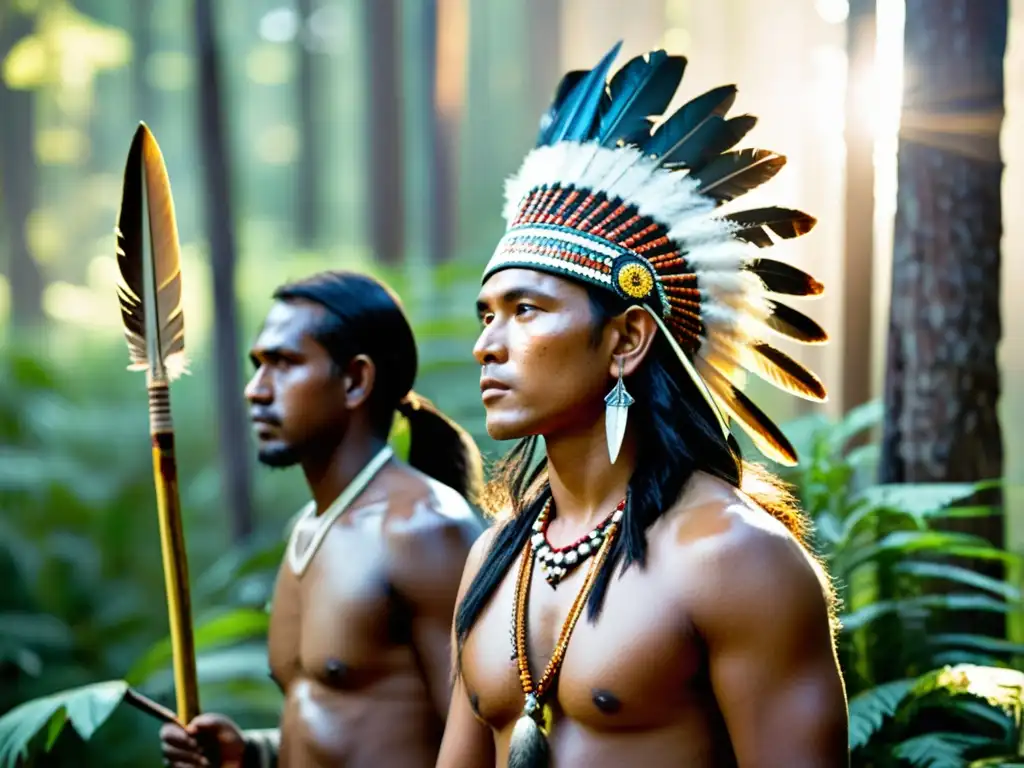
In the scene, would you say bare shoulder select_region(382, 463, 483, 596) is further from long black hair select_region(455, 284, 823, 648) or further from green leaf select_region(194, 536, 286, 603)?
green leaf select_region(194, 536, 286, 603)

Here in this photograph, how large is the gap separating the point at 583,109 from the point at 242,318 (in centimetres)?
1218

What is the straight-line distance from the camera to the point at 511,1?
30.5m

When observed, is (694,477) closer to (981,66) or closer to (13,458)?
(981,66)

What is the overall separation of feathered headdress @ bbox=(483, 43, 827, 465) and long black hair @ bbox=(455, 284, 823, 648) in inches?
2.0

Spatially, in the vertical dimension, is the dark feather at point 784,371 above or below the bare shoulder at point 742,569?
above

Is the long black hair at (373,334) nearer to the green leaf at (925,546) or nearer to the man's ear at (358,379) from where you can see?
the man's ear at (358,379)

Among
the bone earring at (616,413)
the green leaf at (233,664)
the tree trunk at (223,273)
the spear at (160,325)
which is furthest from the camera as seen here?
the tree trunk at (223,273)

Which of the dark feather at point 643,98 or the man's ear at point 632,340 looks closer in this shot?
the man's ear at point 632,340

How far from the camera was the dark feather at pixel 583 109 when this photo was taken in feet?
8.90

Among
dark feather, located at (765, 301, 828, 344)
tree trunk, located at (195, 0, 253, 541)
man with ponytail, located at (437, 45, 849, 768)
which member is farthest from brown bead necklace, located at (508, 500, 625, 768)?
tree trunk, located at (195, 0, 253, 541)

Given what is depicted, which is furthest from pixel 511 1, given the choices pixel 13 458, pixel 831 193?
pixel 13 458

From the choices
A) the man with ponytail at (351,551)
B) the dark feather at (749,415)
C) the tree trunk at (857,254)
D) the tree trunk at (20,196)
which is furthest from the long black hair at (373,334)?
the tree trunk at (20,196)

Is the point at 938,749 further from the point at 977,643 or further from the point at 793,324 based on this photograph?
the point at 793,324

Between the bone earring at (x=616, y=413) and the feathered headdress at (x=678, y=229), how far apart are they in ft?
0.44
